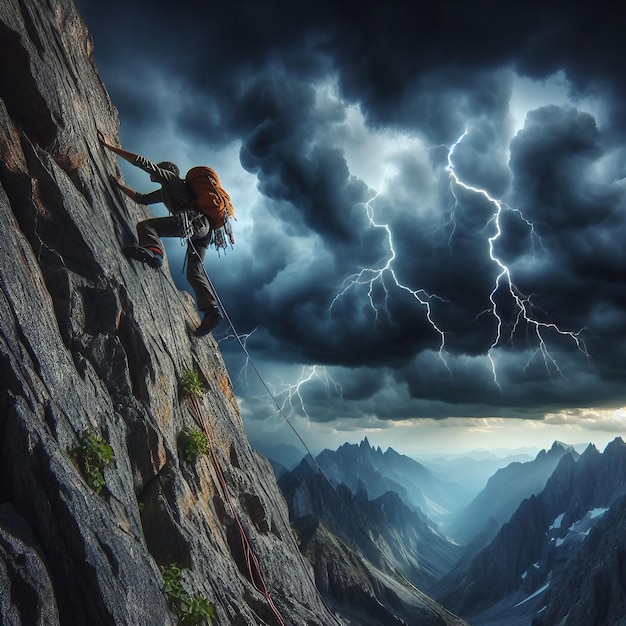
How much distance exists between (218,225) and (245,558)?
1176 centimetres

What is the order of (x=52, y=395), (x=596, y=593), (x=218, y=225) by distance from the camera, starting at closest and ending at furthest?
1. (x=52, y=395)
2. (x=218, y=225)
3. (x=596, y=593)

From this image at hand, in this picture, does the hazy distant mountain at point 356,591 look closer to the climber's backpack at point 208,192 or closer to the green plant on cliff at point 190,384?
the green plant on cliff at point 190,384

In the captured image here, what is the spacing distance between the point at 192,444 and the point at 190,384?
2.30m

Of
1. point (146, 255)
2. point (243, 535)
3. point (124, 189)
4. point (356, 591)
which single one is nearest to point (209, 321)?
point (146, 255)

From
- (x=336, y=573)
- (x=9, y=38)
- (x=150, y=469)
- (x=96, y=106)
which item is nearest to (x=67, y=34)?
(x=96, y=106)

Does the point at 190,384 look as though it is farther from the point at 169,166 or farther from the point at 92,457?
the point at 169,166

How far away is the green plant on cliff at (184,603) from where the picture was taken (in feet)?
30.9

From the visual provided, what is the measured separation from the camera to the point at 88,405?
10094mm

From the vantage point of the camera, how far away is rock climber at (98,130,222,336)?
1486 centimetres

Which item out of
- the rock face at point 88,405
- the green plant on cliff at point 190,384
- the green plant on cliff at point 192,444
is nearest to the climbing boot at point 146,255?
the rock face at point 88,405

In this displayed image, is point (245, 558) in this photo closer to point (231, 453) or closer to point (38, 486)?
point (231, 453)

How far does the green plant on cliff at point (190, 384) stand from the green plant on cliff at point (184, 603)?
19.9ft

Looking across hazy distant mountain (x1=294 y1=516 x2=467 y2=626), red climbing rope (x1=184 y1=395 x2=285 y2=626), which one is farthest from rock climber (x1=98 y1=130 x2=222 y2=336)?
hazy distant mountain (x1=294 y1=516 x2=467 y2=626)

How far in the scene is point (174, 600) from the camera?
948cm
